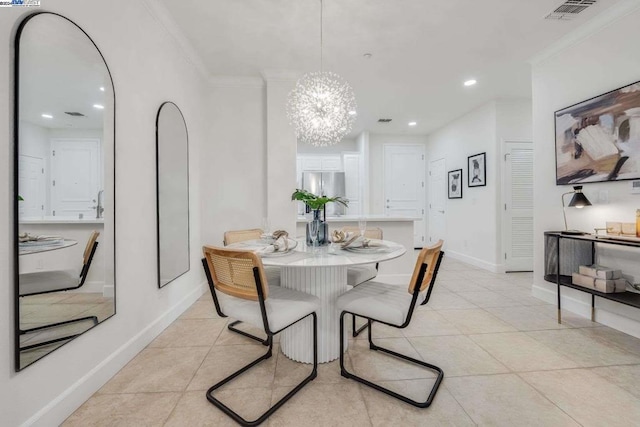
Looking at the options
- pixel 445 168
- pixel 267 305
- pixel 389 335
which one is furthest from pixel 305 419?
pixel 445 168

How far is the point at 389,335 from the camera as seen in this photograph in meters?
2.33

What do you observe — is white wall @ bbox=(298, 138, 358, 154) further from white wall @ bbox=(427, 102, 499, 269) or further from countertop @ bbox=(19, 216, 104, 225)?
countertop @ bbox=(19, 216, 104, 225)

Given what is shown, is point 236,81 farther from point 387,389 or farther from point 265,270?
point 387,389

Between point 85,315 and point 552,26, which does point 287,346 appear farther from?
point 552,26

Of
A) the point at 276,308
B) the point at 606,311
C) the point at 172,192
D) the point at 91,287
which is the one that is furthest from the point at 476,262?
the point at 91,287

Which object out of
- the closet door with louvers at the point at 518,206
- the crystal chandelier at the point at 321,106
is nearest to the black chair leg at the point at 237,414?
the crystal chandelier at the point at 321,106

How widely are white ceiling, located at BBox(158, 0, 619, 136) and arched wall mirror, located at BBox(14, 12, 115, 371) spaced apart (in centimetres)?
125

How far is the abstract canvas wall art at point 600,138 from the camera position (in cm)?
227

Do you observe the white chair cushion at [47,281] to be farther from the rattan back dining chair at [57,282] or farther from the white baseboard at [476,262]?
the white baseboard at [476,262]

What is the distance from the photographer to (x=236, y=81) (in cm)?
368

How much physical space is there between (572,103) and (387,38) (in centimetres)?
196

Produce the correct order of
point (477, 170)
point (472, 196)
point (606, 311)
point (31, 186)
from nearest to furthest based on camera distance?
point (31, 186), point (606, 311), point (477, 170), point (472, 196)

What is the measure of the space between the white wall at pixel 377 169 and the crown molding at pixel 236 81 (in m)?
3.64

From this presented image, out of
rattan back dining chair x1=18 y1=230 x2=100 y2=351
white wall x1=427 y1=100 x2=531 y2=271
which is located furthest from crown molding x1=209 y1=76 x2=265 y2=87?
white wall x1=427 y1=100 x2=531 y2=271
